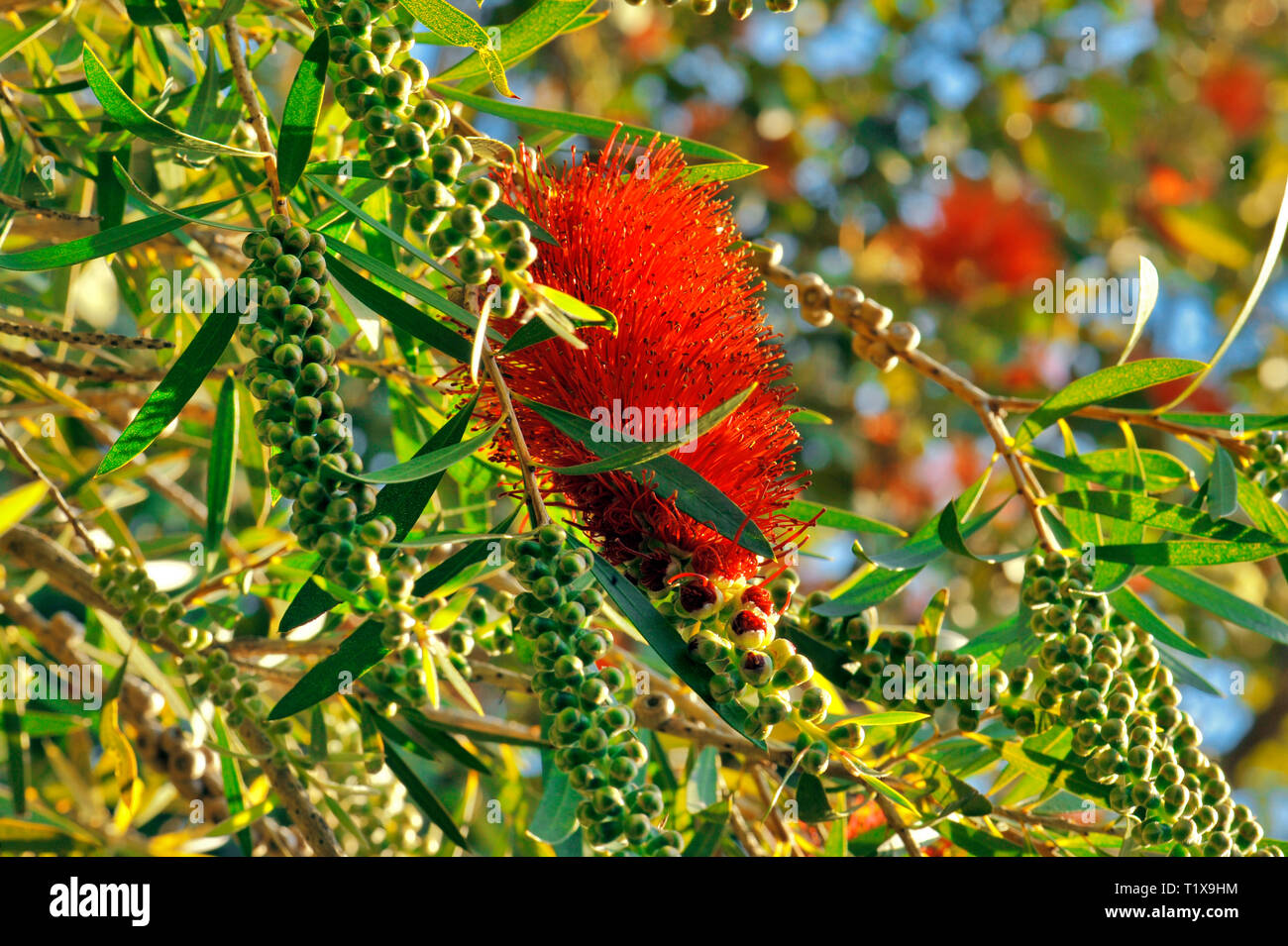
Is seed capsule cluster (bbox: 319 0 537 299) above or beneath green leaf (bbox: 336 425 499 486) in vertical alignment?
above

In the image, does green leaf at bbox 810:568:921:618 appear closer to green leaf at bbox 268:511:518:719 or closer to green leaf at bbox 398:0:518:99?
green leaf at bbox 268:511:518:719

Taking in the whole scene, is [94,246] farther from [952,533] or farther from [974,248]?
[974,248]

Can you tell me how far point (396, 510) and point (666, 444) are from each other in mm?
174

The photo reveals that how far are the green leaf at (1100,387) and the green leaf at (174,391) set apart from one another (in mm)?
564

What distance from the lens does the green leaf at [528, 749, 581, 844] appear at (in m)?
0.69

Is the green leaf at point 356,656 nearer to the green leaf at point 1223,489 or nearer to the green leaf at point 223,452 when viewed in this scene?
the green leaf at point 223,452

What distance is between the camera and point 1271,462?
0.83 meters

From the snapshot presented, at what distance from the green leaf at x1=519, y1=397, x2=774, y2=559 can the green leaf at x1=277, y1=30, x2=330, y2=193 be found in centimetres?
19

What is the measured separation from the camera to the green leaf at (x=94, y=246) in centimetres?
64

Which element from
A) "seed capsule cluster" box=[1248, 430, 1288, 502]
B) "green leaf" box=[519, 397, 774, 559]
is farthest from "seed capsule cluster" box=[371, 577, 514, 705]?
"seed capsule cluster" box=[1248, 430, 1288, 502]

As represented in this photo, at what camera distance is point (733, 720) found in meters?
0.61

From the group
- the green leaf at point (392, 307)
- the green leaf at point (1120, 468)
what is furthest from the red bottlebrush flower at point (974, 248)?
the green leaf at point (392, 307)

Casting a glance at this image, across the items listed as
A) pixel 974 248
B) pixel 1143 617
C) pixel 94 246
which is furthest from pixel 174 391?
pixel 974 248
